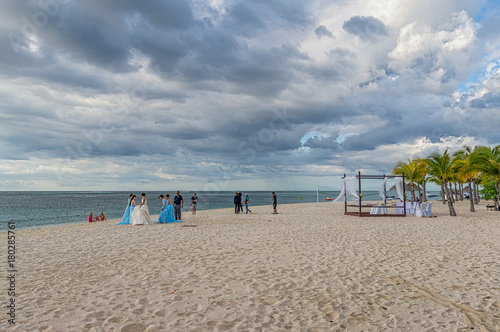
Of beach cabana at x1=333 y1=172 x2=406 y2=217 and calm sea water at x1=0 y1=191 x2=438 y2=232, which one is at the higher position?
beach cabana at x1=333 y1=172 x2=406 y2=217

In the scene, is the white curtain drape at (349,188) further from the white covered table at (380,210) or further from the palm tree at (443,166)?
the palm tree at (443,166)

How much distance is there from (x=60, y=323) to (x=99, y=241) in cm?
672

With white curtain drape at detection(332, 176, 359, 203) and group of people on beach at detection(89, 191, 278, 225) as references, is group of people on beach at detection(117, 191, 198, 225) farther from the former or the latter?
white curtain drape at detection(332, 176, 359, 203)

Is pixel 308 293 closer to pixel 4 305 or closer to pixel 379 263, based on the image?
pixel 379 263

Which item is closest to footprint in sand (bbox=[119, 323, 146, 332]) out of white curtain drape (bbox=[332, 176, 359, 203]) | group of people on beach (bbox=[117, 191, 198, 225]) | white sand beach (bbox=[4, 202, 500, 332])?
white sand beach (bbox=[4, 202, 500, 332])

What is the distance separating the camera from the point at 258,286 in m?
5.72

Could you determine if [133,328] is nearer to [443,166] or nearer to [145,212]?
A: [145,212]

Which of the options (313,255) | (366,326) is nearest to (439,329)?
(366,326)

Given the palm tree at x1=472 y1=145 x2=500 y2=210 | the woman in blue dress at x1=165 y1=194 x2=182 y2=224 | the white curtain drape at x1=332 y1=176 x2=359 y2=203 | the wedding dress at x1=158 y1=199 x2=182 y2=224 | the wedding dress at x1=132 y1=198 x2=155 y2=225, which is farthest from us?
the white curtain drape at x1=332 y1=176 x2=359 y2=203

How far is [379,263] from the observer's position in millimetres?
7363

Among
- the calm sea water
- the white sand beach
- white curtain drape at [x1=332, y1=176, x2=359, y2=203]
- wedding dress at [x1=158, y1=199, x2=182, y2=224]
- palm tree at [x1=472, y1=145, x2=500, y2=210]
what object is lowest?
the calm sea water

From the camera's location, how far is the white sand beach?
170 inches

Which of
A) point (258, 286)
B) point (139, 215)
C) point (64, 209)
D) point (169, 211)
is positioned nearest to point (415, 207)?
point (169, 211)

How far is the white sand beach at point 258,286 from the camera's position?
4316mm
